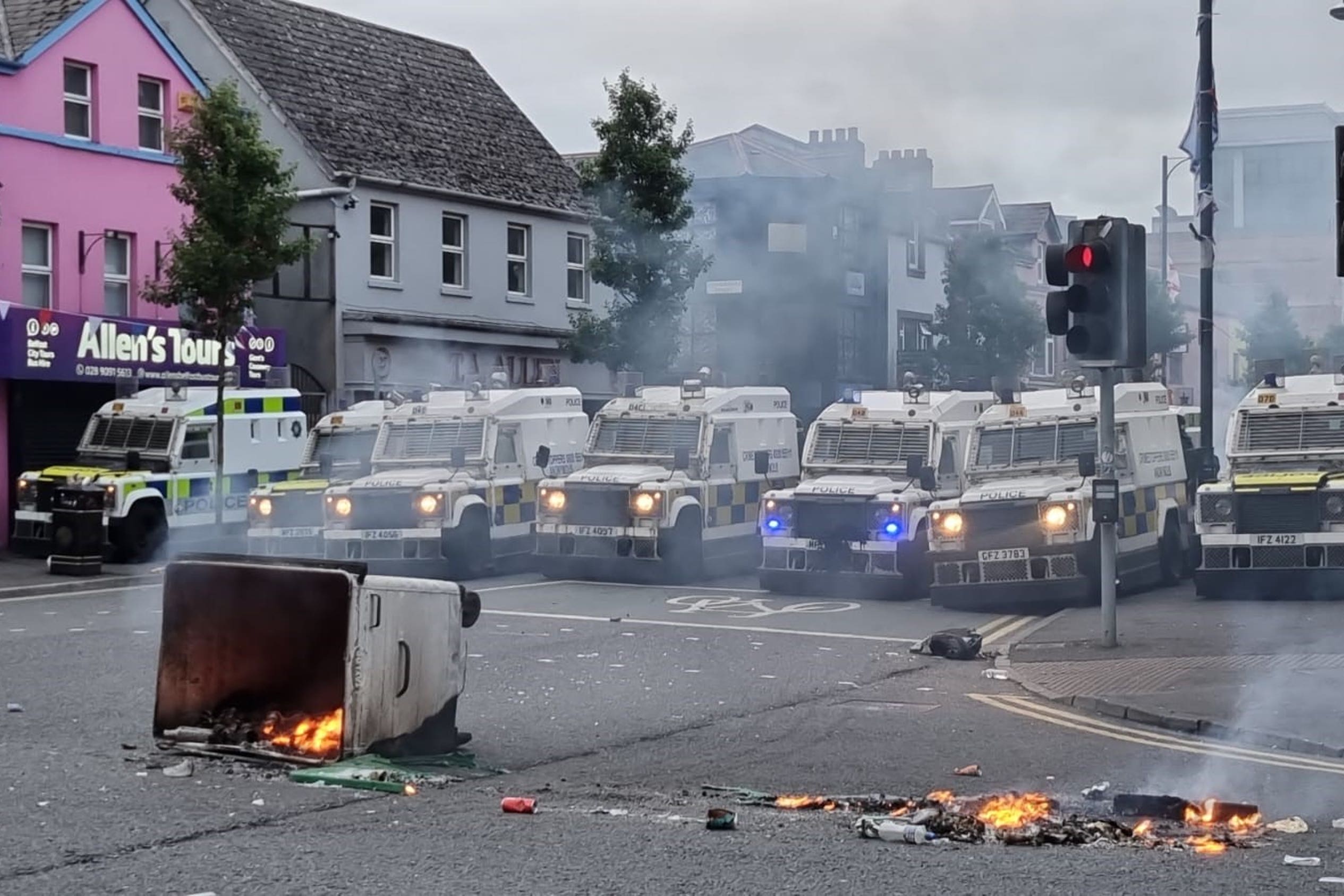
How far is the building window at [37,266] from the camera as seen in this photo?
26922 millimetres

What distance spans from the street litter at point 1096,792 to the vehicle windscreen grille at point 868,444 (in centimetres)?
1247

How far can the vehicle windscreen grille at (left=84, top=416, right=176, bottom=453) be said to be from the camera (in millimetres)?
24906

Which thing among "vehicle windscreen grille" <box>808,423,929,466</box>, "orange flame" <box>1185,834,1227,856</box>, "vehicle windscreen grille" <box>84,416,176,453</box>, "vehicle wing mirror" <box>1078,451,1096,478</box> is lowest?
"orange flame" <box>1185,834,1227,856</box>

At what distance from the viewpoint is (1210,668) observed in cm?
1342

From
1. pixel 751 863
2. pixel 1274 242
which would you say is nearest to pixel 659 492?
pixel 1274 242

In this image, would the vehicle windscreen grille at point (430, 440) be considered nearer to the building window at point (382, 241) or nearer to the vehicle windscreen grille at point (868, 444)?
the vehicle windscreen grille at point (868, 444)

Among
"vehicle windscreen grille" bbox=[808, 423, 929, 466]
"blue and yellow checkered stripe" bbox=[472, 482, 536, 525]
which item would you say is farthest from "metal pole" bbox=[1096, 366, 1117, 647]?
"blue and yellow checkered stripe" bbox=[472, 482, 536, 525]

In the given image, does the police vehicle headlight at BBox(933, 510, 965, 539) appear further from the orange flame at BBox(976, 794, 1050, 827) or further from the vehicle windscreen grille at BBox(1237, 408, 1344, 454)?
the orange flame at BBox(976, 794, 1050, 827)

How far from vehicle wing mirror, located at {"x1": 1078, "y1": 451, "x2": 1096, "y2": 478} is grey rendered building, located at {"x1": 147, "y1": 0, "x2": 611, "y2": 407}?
50.9 feet

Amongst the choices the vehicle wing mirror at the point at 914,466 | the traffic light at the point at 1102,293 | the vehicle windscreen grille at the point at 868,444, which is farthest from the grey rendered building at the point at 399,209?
the traffic light at the point at 1102,293

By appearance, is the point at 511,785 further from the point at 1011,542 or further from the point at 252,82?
the point at 252,82

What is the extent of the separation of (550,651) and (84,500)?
10.8 meters

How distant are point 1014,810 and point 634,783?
208 centimetres

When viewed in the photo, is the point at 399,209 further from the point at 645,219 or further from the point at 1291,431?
the point at 1291,431
